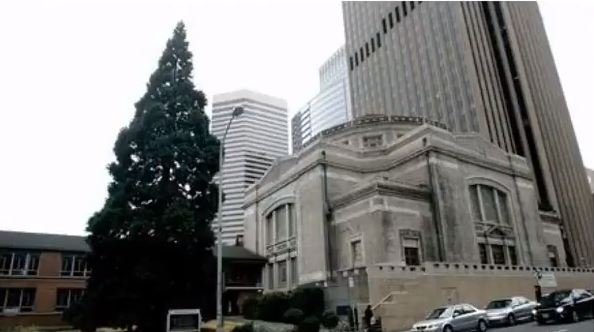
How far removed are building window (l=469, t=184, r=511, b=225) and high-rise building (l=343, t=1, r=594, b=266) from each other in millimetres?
28686

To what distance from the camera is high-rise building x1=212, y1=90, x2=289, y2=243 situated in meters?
54.3

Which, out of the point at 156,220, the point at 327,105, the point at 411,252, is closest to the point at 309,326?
the point at 156,220

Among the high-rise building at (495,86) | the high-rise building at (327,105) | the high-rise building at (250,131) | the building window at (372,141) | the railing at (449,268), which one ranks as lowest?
the railing at (449,268)

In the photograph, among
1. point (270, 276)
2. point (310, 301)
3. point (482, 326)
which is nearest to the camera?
point (482, 326)

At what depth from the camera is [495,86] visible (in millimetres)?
80125

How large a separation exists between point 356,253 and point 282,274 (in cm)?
1110

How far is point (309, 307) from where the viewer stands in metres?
30.9

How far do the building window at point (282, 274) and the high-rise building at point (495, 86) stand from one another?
4391cm

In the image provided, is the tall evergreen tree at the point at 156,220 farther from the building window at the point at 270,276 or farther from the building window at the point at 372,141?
the building window at the point at 372,141

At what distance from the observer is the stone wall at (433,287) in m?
27.0

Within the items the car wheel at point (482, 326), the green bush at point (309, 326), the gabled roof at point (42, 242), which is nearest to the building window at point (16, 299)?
the gabled roof at point (42, 242)

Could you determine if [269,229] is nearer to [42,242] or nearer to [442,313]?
[42,242]

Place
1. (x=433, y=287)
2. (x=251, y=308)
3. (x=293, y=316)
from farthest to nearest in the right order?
(x=251, y=308) → (x=433, y=287) → (x=293, y=316)

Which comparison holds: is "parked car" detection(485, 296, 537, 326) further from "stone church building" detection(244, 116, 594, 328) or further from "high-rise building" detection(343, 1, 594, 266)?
"high-rise building" detection(343, 1, 594, 266)
